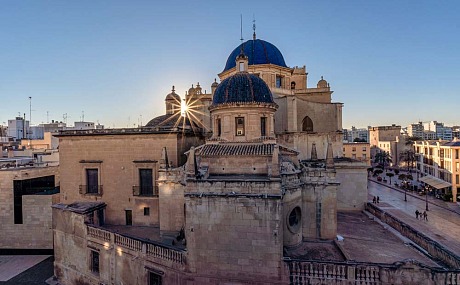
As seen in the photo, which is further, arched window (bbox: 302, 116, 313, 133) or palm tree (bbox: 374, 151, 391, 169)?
palm tree (bbox: 374, 151, 391, 169)

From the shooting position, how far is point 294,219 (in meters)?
15.1

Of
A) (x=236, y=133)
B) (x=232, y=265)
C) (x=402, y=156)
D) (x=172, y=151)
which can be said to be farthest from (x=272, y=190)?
(x=402, y=156)

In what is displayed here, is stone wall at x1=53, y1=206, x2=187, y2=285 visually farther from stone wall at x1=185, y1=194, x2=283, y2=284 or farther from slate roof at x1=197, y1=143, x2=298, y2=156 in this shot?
slate roof at x1=197, y1=143, x2=298, y2=156

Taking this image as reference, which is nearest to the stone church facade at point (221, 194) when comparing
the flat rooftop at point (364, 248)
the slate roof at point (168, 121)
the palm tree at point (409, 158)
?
the slate roof at point (168, 121)

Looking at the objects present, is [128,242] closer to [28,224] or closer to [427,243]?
[28,224]

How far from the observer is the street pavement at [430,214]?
22075 mm

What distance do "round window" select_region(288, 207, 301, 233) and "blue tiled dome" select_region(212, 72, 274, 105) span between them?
6.72 metres

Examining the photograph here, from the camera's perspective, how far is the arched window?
83.6 feet

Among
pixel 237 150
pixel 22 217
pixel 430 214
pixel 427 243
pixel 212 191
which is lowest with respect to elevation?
pixel 430 214

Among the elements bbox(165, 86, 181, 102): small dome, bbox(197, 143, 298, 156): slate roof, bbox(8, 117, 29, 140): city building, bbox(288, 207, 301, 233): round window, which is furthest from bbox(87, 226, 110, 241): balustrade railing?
bbox(8, 117, 29, 140): city building

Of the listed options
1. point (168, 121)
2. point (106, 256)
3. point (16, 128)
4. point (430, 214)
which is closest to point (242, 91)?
point (168, 121)

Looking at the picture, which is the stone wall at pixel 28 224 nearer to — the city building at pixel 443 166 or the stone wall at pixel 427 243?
the stone wall at pixel 427 243

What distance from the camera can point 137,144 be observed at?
19875mm

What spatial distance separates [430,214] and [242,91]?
26773 millimetres
